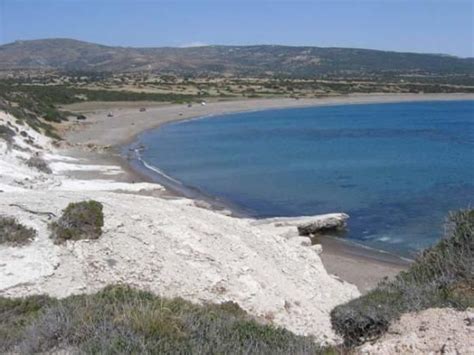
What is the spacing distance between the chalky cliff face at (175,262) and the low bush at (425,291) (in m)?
1.94

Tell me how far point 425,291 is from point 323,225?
53.0 feet

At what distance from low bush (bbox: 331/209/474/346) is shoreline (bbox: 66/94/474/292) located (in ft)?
21.4

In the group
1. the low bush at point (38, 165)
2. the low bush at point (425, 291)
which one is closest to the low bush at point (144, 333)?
the low bush at point (425, 291)

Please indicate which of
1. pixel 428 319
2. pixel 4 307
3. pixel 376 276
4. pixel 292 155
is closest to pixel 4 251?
pixel 4 307

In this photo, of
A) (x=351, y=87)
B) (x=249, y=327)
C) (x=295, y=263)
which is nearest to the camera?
(x=249, y=327)

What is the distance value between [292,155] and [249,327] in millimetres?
44921

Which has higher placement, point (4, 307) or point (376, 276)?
point (4, 307)

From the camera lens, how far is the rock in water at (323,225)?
79.5 ft

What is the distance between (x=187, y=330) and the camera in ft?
22.4

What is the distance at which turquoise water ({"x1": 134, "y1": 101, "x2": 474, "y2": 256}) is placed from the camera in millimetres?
29281

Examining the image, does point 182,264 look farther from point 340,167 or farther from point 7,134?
point 340,167

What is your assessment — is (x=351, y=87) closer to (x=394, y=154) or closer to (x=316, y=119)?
(x=316, y=119)

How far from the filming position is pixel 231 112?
97.2m

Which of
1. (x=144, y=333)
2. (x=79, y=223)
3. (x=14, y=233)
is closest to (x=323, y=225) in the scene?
(x=79, y=223)
